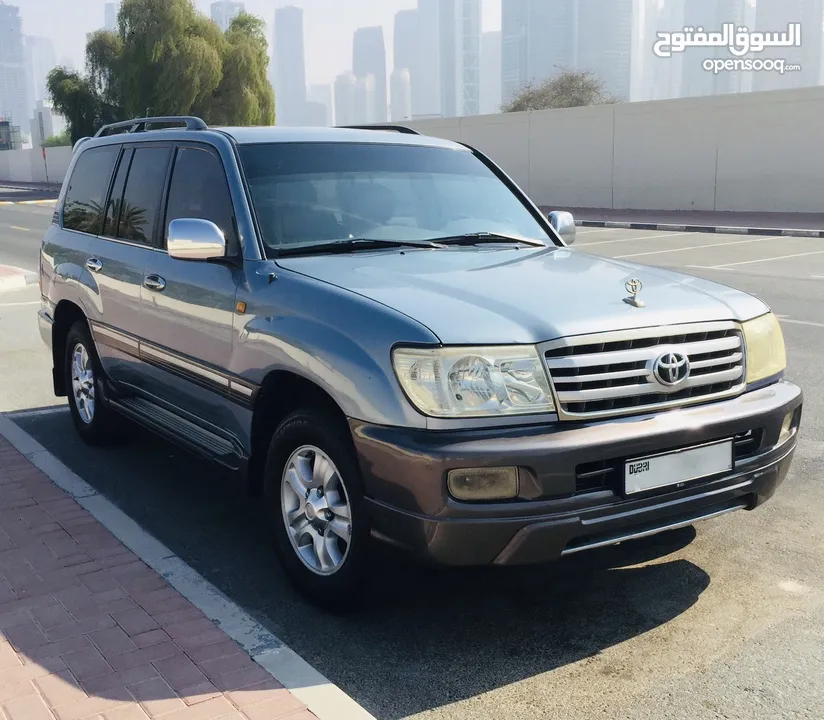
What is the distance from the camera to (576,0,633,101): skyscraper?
169875 millimetres

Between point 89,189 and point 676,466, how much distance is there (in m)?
4.25

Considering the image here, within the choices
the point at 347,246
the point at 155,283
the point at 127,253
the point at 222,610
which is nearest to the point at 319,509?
the point at 222,610

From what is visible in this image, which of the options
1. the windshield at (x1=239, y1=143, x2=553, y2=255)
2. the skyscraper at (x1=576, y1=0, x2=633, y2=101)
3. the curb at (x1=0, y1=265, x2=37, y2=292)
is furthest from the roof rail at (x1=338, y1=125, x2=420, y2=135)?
the skyscraper at (x1=576, y1=0, x2=633, y2=101)

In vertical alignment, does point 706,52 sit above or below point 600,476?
above

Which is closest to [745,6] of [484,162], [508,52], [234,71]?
[508,52]

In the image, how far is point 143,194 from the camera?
5.31 meters

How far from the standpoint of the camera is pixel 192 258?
166 inches

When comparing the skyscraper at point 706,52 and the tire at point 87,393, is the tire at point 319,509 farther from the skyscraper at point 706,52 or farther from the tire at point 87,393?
the skyscraper at point 706,52

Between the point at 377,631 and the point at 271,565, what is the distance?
83 centimetres

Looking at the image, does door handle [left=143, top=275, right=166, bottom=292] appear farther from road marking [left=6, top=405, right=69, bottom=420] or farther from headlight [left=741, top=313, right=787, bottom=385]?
headlight [left=741, top=313, right=787, bottom=385]

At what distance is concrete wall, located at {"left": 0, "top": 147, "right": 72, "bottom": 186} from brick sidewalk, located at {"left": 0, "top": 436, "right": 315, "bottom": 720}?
200 feet

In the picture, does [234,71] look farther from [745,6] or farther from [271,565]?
[745,6]

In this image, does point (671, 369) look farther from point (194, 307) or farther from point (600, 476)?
point (194, 307)

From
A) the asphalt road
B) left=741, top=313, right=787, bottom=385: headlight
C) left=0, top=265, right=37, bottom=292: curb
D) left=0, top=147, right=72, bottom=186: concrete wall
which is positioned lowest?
the asphalt road
